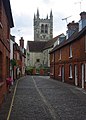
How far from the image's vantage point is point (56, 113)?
1234 cm

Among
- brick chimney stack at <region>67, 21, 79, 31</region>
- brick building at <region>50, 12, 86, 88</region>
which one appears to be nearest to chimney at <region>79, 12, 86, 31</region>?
brick building at <region>50, 12, 86, 88</region>

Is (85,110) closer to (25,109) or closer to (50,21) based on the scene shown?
(25,109)

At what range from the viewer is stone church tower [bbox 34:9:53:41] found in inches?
5069

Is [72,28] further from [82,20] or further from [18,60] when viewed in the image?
[18,60]

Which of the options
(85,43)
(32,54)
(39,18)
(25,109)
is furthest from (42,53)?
(25,109)

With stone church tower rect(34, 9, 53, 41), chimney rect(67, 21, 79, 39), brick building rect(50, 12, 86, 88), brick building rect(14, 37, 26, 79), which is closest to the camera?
brick building rect(50, 12, 86, 88)

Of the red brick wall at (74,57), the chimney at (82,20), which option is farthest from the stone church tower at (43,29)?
the chimney at (82,20)

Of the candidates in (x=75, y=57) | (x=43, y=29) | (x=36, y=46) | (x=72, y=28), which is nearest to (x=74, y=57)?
(x=75, y=57)

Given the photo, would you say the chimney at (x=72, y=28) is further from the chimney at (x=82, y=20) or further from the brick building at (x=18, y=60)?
the brick building at (x=18, y=60)

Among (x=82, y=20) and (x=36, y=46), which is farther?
(x=36, y=46)

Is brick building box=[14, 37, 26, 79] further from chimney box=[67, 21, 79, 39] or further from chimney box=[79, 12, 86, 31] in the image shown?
chimney box=[79, 12, 86, 31]

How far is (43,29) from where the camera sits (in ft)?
434

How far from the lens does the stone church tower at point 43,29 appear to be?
12875cm

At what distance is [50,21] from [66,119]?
412 ft
